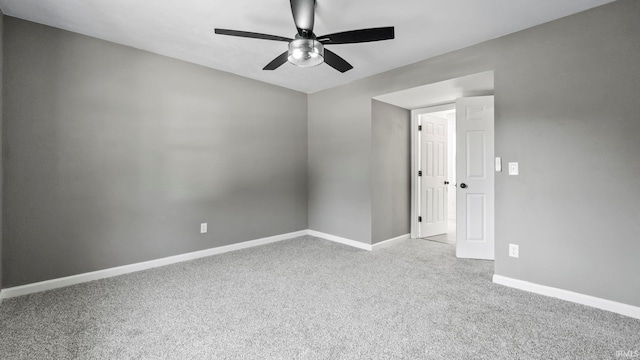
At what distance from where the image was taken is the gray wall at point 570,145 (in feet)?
7.23

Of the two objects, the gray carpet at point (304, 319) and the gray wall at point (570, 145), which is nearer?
the gray carpet at point (304, 319)

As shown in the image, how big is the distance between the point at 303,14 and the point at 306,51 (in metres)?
0.25

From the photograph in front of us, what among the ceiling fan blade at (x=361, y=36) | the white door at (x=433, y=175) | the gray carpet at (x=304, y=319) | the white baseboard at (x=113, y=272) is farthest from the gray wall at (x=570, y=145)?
the white baseboard at (x=113, y=272)

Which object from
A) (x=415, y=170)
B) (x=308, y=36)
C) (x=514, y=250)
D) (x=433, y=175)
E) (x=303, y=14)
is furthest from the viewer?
(x=433, y=175)

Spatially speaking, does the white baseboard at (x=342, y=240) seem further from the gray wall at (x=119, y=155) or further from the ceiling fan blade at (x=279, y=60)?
the ceiling fan blade at (x=279, y=60)

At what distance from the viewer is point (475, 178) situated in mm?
3629

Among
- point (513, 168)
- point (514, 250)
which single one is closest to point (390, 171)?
point (513, 168)

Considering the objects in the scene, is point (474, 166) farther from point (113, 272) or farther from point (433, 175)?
point (113, 272)

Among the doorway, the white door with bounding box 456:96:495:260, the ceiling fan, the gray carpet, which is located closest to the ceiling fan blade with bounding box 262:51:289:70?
the ceiling fan

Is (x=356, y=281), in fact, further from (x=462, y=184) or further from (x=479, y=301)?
(x=462, y=184)

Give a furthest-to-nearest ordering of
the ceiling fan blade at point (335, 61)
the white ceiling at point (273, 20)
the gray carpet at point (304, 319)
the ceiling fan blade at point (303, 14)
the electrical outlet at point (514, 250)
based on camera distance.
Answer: the electrical outlet at point (514, 250) → the ceiling fan blade at point (335, 61) → the white ceiling at point (273, 20) → the ceiling fan blade at point (303, 14) → the gray carpet at point (304, 319)

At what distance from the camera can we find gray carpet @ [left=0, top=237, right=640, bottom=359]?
1742 mm

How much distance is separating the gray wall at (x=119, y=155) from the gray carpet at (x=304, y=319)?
0.47 meters

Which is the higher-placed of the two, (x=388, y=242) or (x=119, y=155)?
(x=119, y=155)
